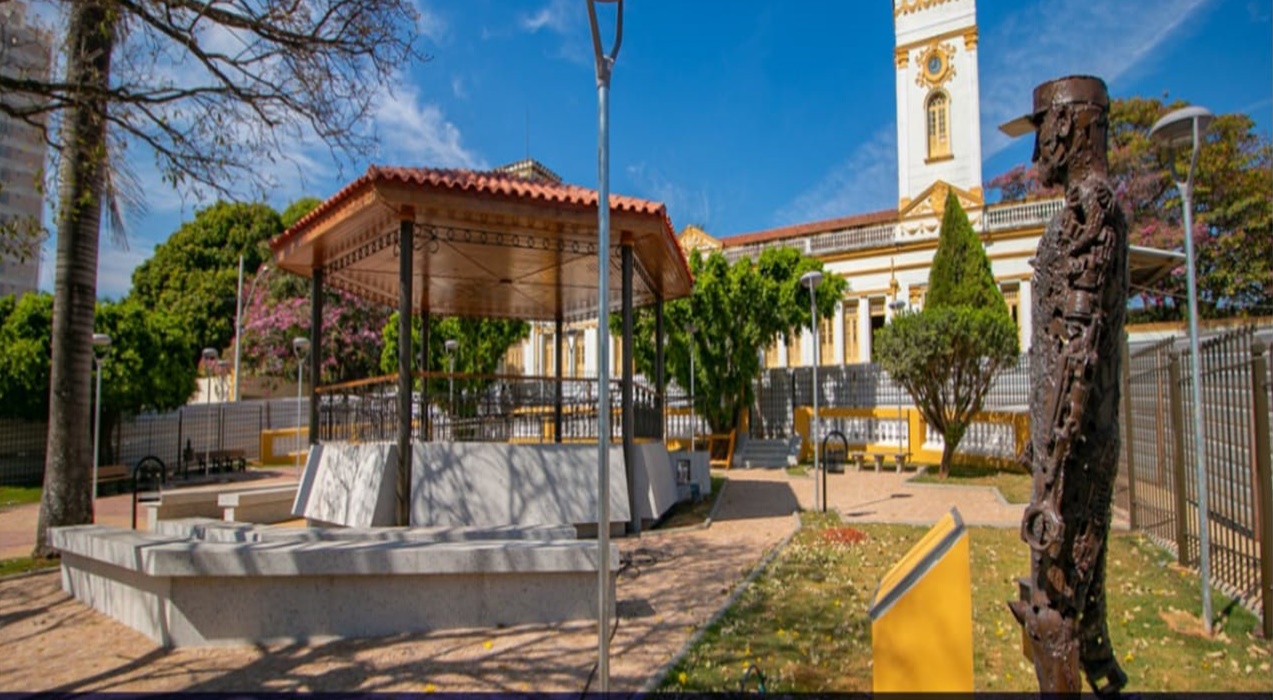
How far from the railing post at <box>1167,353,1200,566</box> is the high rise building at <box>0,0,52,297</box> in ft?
36.4

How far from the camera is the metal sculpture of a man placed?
Result: 2961mm

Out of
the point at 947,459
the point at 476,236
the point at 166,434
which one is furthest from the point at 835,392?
the point at 166,434

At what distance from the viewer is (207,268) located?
1399 inches

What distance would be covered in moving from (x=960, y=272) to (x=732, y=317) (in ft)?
20.5

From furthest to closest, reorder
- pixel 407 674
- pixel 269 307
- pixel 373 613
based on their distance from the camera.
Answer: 1. pixel 269 307
2. pixel 373 613
3. pixel 407 674

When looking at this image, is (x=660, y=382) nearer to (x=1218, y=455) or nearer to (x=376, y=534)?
(x=376, y=534)

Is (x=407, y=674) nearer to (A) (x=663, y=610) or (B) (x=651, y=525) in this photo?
(A) (x=663, y=610)

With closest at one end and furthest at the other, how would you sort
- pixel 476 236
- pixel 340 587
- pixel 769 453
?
1. pixel 340 587
2. pixel 476 236
3. pixel 769 453

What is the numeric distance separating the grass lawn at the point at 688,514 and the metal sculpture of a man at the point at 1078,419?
734cm

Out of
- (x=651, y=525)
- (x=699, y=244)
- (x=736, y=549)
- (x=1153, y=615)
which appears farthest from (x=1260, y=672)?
(x=699, y=244)

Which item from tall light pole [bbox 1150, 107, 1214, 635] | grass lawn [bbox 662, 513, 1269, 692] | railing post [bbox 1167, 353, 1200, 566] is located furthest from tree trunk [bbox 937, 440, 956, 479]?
tall light pole [bbox 1150, 107, 1214, 635]

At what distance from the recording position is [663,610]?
19.6ft

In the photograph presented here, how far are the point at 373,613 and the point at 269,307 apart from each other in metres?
29.7

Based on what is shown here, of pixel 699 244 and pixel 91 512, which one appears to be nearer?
pixel 91 512
